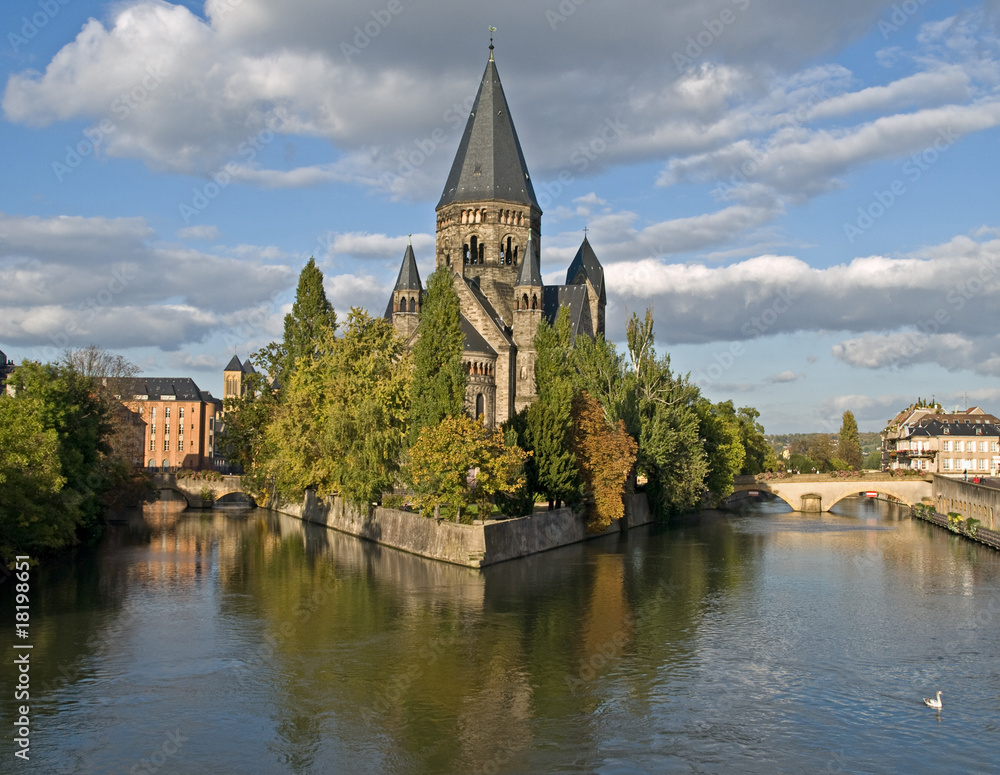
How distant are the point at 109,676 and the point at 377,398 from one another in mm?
31439

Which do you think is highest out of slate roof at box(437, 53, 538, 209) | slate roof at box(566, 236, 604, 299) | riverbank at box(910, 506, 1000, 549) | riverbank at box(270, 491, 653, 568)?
slate roof at box(437, 53, 538, 209)

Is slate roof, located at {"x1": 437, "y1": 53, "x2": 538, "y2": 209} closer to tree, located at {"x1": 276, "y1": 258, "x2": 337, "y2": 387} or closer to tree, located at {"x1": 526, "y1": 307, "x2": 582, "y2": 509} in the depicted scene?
tree, located at {"x1": 276, "y1": 258, "x2": 337, "y2": 387}

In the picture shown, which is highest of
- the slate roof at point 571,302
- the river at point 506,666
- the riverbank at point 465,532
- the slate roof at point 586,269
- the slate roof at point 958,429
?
the slate roof at point 586,269

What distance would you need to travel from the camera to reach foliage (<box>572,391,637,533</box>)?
56.5 meters

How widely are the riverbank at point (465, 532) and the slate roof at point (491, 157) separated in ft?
106

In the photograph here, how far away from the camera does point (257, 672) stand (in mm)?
26297

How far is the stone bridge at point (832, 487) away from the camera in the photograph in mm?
81625

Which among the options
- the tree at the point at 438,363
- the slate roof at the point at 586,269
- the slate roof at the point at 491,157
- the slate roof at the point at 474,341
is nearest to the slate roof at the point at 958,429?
the slate roof at the point at 586,269

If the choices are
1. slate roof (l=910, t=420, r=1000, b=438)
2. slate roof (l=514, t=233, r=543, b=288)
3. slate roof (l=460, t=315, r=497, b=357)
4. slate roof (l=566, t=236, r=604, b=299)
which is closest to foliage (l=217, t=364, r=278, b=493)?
slate roof (l=460, t=315, r=497, b=357)

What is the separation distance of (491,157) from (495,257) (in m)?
8.67

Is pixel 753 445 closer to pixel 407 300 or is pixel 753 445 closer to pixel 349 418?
pixel 407 300

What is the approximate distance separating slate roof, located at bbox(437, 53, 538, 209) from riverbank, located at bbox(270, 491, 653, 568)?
32270mm

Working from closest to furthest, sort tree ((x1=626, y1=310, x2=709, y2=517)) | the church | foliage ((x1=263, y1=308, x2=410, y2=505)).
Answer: foliage ((x1=263, y1=308, x2=410, y2=505)) < tree ((x1=626, y1=310, x2=709, y2=517)) < the church

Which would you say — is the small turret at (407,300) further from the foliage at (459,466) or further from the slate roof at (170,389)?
the slate roof at (170,389)
